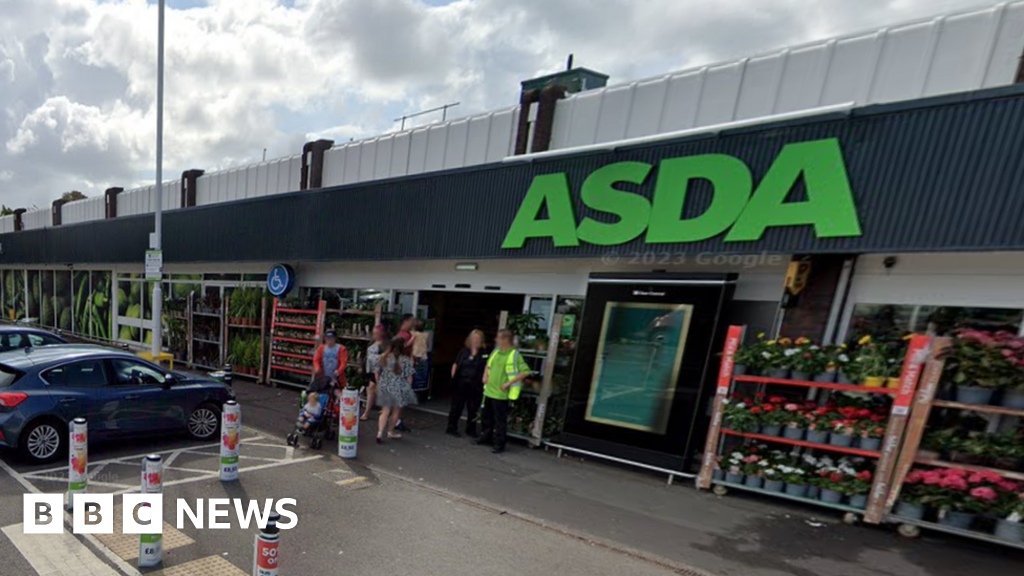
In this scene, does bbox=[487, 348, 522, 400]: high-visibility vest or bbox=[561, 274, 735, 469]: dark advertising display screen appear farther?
bbox=[487, 348, 522, 400]: high-visibility vest

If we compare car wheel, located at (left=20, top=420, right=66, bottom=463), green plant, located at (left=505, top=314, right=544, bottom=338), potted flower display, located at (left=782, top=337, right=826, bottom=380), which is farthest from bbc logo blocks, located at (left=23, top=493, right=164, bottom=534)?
potted flower display, located at (left=782, top=337, right=826, bottom=380)

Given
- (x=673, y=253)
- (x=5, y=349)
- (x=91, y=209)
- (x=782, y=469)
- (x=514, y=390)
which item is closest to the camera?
(x=782, y=469)

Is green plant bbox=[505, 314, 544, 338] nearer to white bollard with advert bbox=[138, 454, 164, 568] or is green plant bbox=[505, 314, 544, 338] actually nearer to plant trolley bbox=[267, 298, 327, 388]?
plant trolley bbox=[267, 298, 327, 388]

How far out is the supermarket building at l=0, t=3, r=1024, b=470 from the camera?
4887 millimetres

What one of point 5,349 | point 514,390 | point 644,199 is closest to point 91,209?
point 5,349

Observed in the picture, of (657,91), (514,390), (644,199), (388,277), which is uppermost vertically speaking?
(657,91)

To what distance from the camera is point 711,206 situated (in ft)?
19.9

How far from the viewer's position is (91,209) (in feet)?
66.1

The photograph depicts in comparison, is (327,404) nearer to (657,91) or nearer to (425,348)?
(425,348)

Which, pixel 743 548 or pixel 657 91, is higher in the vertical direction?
pixel 657 91

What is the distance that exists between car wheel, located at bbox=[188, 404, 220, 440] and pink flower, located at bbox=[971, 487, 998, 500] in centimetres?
934

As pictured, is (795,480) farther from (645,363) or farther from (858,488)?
(645,363)

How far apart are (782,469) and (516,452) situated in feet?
11.8

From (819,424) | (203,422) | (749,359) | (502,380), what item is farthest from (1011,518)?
(203,422)
